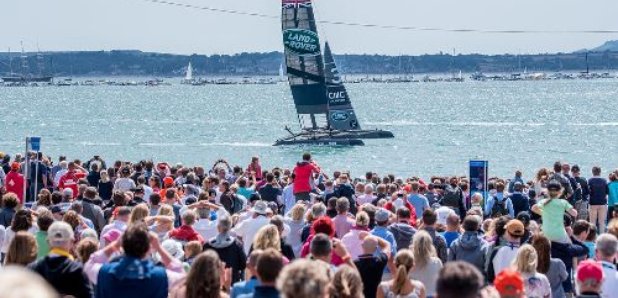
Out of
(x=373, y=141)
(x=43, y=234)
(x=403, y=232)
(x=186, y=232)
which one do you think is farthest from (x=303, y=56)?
(x=43, y=234)

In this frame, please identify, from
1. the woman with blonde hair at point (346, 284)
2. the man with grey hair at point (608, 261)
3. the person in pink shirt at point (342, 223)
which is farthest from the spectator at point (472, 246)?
the woman with blonde hair at point (346, 284)

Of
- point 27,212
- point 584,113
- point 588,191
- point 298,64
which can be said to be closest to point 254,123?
point 584,113

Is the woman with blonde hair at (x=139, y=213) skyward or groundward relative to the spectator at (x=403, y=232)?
skyward

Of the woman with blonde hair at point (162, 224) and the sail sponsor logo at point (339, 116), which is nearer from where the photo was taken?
the woman with blonde hair at point (162, 224)

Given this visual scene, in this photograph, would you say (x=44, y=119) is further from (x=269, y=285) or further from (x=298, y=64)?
(x=269, y=285)

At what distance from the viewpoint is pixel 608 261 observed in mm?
9648

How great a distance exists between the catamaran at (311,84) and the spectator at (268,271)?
54.9m

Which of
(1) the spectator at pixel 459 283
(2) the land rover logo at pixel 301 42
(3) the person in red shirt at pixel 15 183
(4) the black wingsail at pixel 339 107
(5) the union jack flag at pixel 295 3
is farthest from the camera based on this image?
(4) the black wingsail at pixel 339 107

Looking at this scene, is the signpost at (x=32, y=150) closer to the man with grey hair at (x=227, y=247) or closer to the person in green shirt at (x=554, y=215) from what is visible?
the man with grey hair at (x=227, y=247)

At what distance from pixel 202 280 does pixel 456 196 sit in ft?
34.0

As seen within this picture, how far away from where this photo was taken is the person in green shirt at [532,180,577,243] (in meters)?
12.3

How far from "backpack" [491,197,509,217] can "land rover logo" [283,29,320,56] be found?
4565 cm

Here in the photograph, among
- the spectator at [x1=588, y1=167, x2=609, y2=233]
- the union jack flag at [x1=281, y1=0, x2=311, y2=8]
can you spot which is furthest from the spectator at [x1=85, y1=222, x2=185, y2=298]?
the union jack flag at [x1=281, y1=0, x2=311, y2=8]

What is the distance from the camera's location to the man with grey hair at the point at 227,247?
36.3 ft
